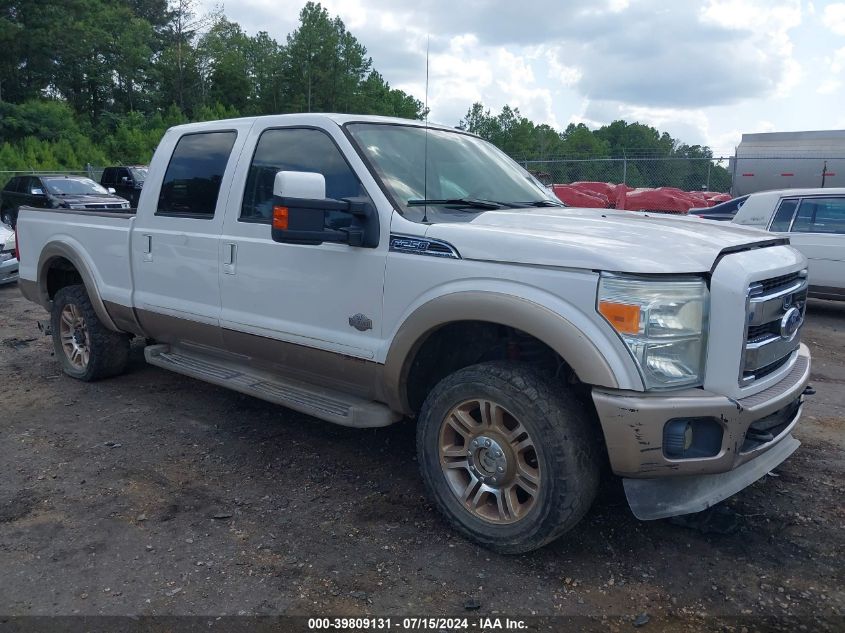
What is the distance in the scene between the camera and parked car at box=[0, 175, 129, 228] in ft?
59.4

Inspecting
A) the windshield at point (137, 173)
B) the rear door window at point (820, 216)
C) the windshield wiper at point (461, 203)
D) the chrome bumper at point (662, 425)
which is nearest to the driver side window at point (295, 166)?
the windshield wiper at point (461, 203)

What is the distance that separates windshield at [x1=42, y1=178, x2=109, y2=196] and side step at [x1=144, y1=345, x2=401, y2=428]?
50.6 ft

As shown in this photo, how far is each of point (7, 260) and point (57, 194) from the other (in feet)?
24.8

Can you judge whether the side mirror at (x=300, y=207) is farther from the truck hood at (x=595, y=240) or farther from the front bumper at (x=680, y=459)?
the front bumper at (x=680, y=459)

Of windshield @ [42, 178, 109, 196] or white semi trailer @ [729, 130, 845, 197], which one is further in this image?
windshield @ [42, 178, 109, 196]

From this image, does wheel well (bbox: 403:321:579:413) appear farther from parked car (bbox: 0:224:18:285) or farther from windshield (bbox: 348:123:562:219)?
parked car (bbox: 0:224:18:285)

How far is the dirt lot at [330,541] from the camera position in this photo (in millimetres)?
3025

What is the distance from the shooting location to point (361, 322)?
12.5ft

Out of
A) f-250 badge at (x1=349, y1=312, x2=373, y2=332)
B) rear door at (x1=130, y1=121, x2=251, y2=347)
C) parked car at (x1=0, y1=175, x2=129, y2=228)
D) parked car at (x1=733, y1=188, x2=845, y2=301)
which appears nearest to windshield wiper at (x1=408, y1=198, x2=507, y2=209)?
f-250 badge at (x1=349, y1=312, x2=373, y2=332)

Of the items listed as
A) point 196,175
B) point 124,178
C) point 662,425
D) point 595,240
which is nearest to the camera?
point 662,425

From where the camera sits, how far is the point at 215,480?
13.9 ft

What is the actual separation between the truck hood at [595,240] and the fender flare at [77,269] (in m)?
3.34

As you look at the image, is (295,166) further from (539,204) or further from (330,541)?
(330,541)

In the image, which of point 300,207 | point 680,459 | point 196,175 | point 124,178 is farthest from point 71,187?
point 680,459
